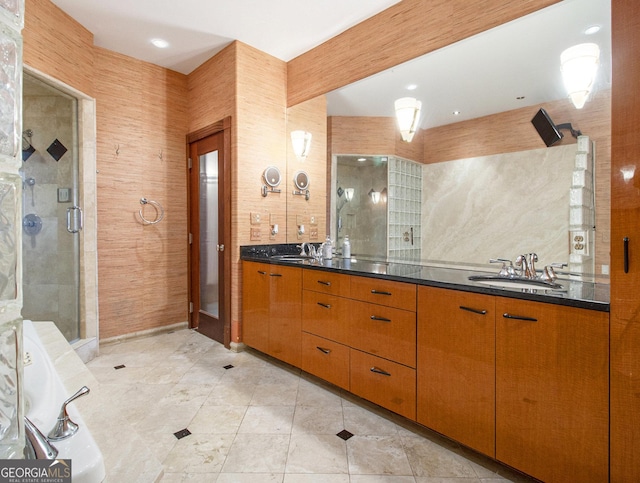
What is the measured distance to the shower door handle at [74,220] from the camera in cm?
300

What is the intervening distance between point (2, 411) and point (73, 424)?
0.84 metres

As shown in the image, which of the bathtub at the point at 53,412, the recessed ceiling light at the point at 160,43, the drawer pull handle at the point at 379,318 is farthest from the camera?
the recessed ceiling light at the point at 160,43

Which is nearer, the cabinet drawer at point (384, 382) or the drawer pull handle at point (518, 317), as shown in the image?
the drawer pull handle at point (518, 317)

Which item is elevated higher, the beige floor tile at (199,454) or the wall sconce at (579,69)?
the wall sconce at (579,69)

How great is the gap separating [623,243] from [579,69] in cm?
96

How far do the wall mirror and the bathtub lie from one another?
79.6 inches

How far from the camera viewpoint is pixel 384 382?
2.00 m

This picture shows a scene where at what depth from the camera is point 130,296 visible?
349 centimetres

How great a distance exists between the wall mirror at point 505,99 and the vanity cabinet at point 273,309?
0.84 meters

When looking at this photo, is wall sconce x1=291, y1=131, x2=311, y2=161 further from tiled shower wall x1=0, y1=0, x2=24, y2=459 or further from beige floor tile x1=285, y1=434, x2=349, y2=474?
tiled shower wall x1=0, y1=0, x2=24, y2=459

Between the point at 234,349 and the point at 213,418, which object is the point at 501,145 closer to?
the point at 213,418

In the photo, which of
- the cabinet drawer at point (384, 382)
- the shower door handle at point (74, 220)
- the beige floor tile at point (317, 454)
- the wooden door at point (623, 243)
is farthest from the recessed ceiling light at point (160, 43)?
the beige floor tile at point (317, 454)

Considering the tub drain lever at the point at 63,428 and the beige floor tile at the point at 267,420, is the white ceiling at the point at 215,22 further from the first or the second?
the beige floor tile at the point at 267,420

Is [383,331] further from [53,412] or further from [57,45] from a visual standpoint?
[57,45]
